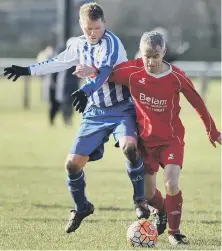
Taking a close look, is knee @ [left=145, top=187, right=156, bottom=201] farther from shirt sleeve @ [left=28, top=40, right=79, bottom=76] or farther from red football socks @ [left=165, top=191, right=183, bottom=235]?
shirt sleeve @ [left=28, top=40, right=79, bottom=76]

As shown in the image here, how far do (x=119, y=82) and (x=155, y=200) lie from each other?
1.08 meters

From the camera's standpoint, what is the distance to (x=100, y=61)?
714cm

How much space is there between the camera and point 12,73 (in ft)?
24.1

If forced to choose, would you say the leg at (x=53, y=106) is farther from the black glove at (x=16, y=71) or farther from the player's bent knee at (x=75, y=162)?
the player's bent knee at (x=75, y=162)

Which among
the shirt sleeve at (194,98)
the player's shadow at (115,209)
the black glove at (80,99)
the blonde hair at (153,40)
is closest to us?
the blonde hair at (153,40)

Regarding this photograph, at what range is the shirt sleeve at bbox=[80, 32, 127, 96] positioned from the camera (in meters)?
6.91

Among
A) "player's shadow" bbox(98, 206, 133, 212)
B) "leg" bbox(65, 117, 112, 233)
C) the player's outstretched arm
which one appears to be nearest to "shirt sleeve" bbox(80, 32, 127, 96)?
the player's outstretched arm

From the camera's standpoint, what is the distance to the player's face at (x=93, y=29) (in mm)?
7035

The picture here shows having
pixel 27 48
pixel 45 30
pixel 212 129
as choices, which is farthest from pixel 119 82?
pixel 45 30

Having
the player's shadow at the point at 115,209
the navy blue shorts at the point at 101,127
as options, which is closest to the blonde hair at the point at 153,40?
the navy blue shorts at the point at 101,127

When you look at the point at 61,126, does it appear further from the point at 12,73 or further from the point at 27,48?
the point at 27,48

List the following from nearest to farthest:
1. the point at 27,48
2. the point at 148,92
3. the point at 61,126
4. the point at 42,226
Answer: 1. the point at 148,92
2. the point at 42,226
3. the point at 61,126
4. the point at 27,48

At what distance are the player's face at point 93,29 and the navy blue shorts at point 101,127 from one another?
601 millimetres

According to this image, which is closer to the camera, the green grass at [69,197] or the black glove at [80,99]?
the black glove at [80,99]
